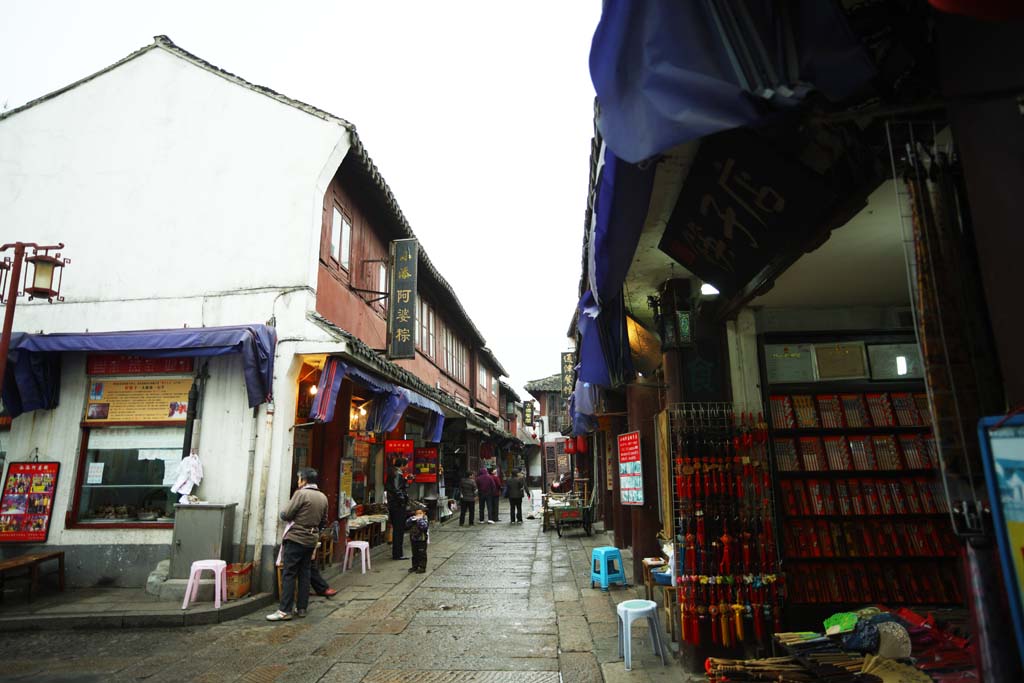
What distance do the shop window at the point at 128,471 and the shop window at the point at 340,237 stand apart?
4286 millimetres

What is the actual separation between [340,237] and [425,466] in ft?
28.1

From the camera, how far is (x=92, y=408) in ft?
33.2

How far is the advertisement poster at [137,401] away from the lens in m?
9.99

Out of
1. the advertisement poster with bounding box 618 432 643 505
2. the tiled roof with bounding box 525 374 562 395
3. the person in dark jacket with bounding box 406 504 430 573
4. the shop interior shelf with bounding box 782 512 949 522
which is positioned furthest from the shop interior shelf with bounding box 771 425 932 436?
the tiled roof with bounding box 525 374 562 395

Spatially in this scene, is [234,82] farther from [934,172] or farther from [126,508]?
[934,172]

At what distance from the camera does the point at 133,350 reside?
933 centimetres

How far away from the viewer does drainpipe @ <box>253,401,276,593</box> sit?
9109 millimetres

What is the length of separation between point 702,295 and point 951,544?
350 cm

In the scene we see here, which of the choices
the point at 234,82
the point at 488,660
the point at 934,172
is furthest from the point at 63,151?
the point at 934,172

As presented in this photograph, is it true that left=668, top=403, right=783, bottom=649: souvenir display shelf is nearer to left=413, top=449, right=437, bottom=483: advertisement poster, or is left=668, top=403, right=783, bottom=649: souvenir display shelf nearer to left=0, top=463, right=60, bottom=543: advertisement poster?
left=0, top=463, right=60, bottom=543: advertisement poster

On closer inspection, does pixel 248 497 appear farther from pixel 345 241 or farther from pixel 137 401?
pixel 345 241

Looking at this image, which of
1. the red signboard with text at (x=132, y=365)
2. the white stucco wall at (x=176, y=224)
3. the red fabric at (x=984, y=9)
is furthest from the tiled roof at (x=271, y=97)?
A: the red fabric at (x=984, y=9)

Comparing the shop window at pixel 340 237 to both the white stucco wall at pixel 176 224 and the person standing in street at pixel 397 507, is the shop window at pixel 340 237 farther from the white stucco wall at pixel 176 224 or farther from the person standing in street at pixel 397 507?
the person standing in street at pixel 397 507

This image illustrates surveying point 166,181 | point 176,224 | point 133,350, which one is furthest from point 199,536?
point 166,181
